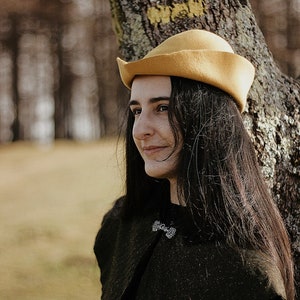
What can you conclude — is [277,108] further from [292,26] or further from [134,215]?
[292,26]

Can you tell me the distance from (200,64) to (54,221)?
618 cm

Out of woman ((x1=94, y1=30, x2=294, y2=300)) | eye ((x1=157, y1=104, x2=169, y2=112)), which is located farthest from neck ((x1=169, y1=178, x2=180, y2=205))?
eye ((x1=157, y1=104, x2=169, y2=112))

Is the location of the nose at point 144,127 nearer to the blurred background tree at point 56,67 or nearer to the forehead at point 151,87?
the forehead at point 151,87

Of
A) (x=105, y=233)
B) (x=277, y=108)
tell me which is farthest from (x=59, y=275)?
(x=277, y=108)

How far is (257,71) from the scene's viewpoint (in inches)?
107

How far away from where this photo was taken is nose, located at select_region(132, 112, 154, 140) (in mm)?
2289

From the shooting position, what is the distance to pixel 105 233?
9.56ft

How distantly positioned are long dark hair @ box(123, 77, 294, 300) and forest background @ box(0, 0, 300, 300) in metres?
0.76

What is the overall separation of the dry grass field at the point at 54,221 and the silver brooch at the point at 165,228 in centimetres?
39

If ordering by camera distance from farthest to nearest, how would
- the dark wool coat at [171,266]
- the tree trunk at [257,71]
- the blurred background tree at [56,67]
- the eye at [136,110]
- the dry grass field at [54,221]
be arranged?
the blurred background tree at [56,67]
the dry grass field at [54,221]
the tree trunk at [257,71]
the eye at [136,110]
the dark wool coat at [171,266]

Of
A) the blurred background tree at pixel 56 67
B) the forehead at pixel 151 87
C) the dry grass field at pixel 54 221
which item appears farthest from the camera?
the blurred background tree at pixel 56 67

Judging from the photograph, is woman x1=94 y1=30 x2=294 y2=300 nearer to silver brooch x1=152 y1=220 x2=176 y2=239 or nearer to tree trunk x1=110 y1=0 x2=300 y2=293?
silver brooch x1=152 y1=220 x2=176 y2=239

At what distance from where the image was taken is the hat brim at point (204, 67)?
87.4 inches

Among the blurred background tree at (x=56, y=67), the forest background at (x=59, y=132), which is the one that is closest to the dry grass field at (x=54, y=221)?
the forest background at (x=59, y=132)
